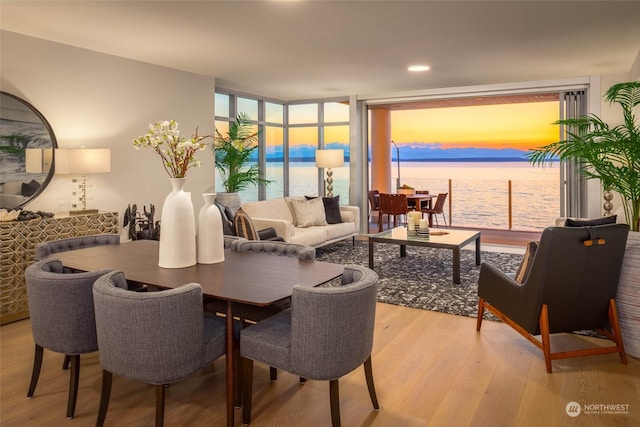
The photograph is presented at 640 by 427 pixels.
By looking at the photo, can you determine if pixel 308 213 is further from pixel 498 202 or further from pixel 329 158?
pixel 498 202

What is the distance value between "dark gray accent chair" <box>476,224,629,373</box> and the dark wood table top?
4.00 ft

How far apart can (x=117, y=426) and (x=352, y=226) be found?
5.06m

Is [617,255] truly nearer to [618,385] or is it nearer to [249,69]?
[618,385]

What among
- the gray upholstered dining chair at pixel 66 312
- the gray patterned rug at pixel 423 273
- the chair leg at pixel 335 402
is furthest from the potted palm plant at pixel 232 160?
the chair leg at pixel 335 402

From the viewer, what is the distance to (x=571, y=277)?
276 centimetres

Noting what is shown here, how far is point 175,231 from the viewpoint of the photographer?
2549 millimetres

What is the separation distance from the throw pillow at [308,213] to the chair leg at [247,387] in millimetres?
4251

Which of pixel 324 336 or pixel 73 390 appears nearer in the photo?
pixel 324 336

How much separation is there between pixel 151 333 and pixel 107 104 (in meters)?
3.85

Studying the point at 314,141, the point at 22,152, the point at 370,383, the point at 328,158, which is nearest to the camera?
the point at 370,383

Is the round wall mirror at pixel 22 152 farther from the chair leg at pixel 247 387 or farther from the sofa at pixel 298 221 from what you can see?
the chair leg at pixel 247 387

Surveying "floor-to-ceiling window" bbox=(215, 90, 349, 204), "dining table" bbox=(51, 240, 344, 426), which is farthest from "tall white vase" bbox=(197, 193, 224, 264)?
"floor-to-ceiling window" bbox=(215, 90, 349, 204)

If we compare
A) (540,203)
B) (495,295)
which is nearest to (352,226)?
(495,295)

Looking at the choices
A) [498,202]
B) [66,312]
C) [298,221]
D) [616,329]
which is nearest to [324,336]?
[66,312]
